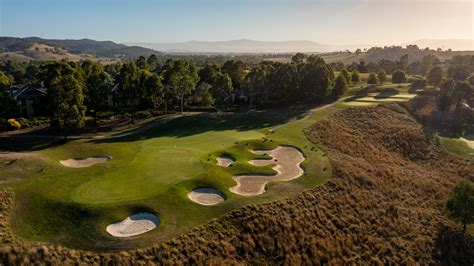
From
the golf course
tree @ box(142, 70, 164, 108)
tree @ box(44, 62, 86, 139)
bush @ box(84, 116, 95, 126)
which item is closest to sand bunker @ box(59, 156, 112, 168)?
the golf course

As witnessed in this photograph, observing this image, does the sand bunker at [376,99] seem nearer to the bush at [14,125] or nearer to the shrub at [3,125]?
the bush at [14,125]

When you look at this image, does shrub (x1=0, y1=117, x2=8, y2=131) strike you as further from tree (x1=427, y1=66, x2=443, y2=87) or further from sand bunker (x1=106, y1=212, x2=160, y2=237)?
tree (x1=427, y1=66, x2=443, y2=87)

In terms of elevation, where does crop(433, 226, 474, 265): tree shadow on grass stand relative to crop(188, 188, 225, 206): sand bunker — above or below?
below

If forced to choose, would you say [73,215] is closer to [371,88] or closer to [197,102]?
[197,102]

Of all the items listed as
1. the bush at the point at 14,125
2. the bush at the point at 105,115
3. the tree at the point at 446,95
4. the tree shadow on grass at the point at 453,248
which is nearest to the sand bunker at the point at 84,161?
the bush at the point at 14,125

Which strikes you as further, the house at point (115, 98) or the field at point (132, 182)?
the house at point (115, 98)

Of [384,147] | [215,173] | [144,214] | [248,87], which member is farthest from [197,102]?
[144,214]
